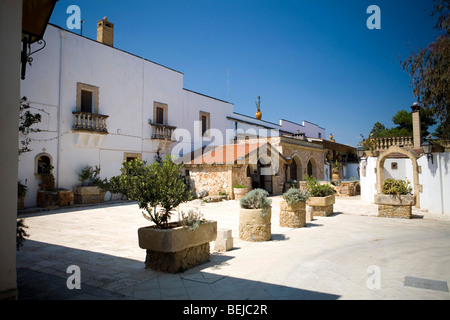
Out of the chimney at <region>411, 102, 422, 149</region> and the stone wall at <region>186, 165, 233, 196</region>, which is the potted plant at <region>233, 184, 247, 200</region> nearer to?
the stone wall at <region>186, 165, 233, 196</region>

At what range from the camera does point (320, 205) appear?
10.6 metres

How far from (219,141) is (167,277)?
20465 millimetres

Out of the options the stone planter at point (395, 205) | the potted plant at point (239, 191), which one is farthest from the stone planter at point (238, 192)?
the stone planter at point (395, 205)

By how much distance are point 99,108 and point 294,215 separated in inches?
502

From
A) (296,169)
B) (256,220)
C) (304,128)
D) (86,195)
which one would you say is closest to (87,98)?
(86,195)

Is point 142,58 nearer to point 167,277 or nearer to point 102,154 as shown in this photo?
point 102,154

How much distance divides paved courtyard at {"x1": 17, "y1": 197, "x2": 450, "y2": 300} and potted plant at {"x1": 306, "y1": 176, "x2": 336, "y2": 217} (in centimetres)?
235

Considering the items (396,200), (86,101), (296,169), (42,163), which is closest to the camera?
(396,200)

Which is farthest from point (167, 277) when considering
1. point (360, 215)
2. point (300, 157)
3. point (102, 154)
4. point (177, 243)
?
point (300, 157)

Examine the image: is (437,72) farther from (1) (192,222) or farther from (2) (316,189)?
(1) (192,222)

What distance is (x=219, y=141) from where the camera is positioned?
2442 cm

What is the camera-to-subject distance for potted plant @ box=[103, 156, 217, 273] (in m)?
4.42

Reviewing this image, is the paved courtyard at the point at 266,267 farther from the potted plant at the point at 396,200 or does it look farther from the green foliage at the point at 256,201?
the potted plant at the point at 396,200

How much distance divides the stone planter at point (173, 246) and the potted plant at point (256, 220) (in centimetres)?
197
